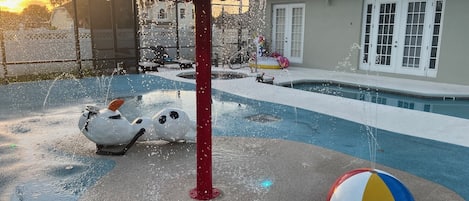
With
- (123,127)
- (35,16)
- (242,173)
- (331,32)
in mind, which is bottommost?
(242,173)

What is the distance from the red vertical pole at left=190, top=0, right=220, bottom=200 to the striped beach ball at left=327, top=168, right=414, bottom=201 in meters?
1.30

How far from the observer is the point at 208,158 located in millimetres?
3855

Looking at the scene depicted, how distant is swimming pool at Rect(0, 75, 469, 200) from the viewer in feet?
17.5

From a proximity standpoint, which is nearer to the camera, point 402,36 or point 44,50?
point 402,36

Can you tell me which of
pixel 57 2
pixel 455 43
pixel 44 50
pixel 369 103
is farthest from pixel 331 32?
pixel 57 2

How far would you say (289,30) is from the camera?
1631cm

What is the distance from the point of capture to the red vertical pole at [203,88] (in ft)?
11.8

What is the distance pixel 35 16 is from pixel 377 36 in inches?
622

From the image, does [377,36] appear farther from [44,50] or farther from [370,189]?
[44,50]

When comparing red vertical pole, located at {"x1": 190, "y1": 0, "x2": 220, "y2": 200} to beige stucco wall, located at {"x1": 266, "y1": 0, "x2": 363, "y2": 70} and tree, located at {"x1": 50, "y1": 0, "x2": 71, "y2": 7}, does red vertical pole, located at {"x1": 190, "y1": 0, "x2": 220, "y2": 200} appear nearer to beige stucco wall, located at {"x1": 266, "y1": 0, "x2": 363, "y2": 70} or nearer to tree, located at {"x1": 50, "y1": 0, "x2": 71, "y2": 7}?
beige stucco wall, located at {"x1": 266, "y1": 0, "x2": 363, "y2": 70}

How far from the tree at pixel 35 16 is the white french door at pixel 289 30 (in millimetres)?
10672

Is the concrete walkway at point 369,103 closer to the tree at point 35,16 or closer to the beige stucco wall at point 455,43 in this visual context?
the beige stucco wall at point 455,43

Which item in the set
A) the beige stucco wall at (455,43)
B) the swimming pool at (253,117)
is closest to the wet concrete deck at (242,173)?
the swimming pool at (253,117)

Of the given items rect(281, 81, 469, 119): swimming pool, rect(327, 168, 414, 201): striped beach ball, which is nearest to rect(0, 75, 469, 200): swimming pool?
rect(327, 168, 414, 201): striped beach ball
